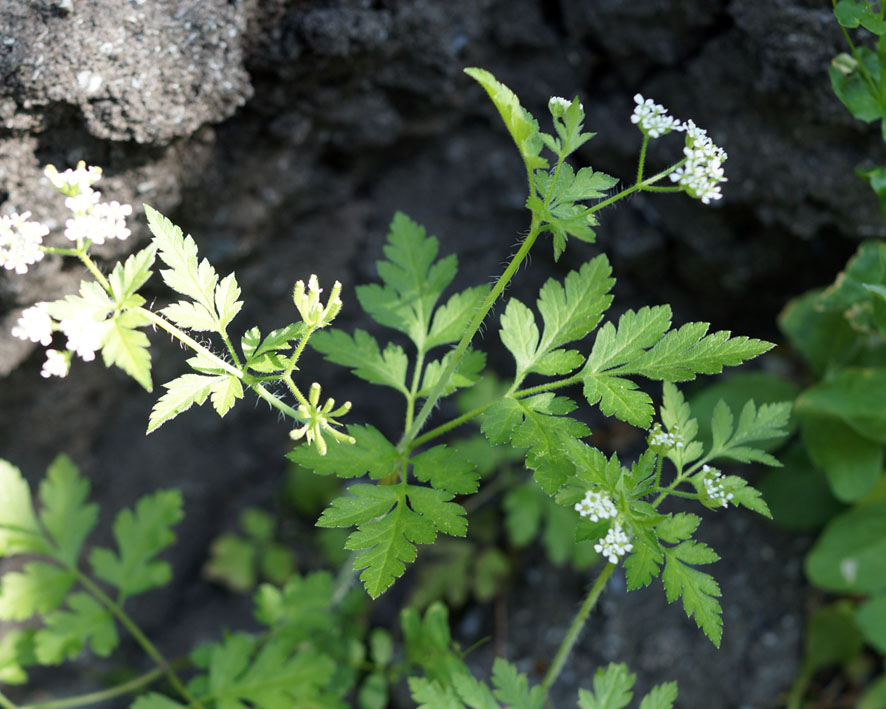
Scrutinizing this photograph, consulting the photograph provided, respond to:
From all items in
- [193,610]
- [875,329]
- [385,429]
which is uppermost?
[875,329]

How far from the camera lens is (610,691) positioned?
206cm

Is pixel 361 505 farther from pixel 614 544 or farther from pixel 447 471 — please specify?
pixel 614 544

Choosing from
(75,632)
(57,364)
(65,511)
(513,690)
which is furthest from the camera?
(65,511)

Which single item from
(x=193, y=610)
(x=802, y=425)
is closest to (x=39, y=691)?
(x=193, y=610)

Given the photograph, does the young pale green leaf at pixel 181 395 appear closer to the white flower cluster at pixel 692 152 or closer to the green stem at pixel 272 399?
the green stem at pixel 272 399

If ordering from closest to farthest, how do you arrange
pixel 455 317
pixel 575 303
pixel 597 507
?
pixel 597 507 → pixel 575 303 → pixel 455 317

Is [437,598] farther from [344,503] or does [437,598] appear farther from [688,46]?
[688,46]

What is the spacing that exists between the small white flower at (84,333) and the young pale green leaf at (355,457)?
1.76 feet

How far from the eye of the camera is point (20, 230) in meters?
1.65

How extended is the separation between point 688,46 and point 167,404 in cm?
234

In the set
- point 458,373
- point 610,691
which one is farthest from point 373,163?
point 610,691

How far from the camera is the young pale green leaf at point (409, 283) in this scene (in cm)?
223

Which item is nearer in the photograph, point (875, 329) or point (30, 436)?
point (875, 329)

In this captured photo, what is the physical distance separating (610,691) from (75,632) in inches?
66.8
